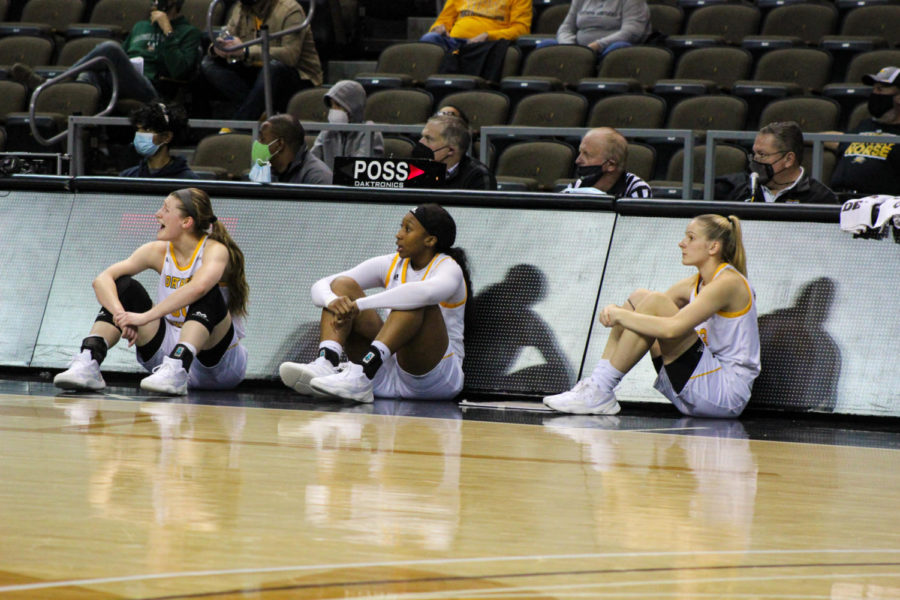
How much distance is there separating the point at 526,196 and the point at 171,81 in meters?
5.16

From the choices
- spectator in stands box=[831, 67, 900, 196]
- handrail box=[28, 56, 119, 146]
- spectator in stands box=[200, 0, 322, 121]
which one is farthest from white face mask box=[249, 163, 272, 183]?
spectator in stands box=[831, 67, 900, 196]

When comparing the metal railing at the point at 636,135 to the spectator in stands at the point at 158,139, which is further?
the spectator in stands at the point at 158,139

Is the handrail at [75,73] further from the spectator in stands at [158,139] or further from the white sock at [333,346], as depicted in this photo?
the white sock at [333,346]

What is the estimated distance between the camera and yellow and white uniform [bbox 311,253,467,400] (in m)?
6.11

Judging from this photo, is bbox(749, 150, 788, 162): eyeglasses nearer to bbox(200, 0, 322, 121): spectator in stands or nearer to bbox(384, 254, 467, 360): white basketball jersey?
bbox(384, 254, 467, 360): white basketball jersey

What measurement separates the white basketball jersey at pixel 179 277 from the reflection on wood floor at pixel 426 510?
1077 mm

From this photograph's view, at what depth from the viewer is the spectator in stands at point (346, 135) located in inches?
321

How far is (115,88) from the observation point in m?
9.82

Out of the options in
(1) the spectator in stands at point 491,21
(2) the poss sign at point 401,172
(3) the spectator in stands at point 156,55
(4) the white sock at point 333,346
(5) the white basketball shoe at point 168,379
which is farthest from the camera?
(1) the spectator in stands at point 491,21

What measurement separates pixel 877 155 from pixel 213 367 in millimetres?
3992

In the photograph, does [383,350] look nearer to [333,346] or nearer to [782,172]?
[333,346]

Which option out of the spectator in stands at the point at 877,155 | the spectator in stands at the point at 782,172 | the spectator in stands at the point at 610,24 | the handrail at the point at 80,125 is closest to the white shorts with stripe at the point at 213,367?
the handrail at the point at 80,125

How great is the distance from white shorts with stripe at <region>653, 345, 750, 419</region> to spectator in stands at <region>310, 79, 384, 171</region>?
117 inches

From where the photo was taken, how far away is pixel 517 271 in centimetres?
661
